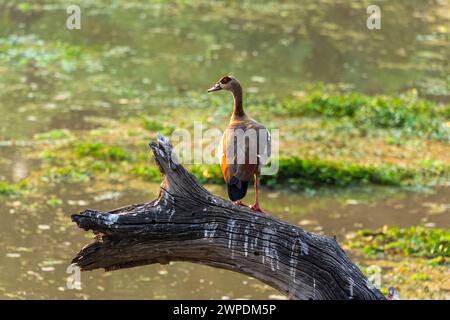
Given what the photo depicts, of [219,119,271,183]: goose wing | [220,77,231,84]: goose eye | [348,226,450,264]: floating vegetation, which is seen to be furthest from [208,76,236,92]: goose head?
[348,226,450,264]: floating vegetation

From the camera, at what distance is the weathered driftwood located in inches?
226

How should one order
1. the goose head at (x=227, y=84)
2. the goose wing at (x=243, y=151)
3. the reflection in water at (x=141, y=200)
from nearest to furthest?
the goose wing at (x=243, y=151) → the goose head at (x=227, y=84) → the reflection in water at (x=141, y=200)

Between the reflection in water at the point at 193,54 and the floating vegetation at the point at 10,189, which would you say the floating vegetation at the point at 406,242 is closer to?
the floating vegetation at the point at 10,189

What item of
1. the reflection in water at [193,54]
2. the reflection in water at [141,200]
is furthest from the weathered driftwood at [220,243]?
the reflection in water at [193,54]

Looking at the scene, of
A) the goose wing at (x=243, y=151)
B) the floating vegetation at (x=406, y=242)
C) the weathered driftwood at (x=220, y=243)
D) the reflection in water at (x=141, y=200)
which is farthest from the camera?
the floating vegetation at (x=406, y=242)

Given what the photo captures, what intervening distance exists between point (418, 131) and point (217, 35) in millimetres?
6418

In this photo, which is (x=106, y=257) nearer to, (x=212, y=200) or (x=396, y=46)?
(x=212, y=200)

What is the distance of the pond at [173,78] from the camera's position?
10.4 meters

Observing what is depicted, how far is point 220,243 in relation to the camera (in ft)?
19.2

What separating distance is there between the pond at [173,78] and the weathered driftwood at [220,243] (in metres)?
4.00

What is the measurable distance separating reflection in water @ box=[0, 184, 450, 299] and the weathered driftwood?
13.1 ft

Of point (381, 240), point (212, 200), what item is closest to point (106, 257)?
point (212, 200)

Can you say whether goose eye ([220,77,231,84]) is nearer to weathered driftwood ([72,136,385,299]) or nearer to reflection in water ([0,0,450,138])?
weathered driftwood ([72,136,385,299])

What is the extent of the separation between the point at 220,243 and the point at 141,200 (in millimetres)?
6182
